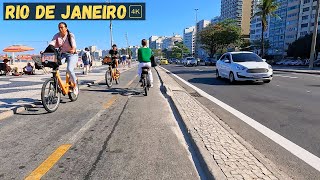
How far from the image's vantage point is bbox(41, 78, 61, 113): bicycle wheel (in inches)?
243

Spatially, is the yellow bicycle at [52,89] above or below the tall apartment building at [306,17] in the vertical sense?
below

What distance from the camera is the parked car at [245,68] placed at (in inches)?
511

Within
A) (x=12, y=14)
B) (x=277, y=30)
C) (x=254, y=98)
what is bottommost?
(x=254, y=98)

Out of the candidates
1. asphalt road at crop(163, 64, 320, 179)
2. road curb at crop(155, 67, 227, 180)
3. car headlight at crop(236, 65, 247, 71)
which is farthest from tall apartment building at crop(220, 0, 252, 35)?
road curb at crop(155, 67, 227, 180)

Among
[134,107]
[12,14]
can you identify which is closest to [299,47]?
[12,14]

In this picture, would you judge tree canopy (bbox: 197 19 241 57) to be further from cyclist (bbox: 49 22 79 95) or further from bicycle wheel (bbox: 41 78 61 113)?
bicycle wheel (bbox: 41 78 61 113)

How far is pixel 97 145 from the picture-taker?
13.4 ft

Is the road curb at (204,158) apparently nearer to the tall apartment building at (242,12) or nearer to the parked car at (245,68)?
the parked car at (245,68)

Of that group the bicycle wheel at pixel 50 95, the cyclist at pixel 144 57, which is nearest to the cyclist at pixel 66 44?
the bicycle wheel at pixel 50 95

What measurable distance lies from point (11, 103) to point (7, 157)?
13.0ft

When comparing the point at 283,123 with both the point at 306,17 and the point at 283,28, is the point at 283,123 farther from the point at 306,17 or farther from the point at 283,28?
the point at 283,28

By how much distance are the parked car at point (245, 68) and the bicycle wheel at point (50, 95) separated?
8.92m

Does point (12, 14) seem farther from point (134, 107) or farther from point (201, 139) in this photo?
point (201, 139)

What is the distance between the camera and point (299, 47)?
74500 millimetres
